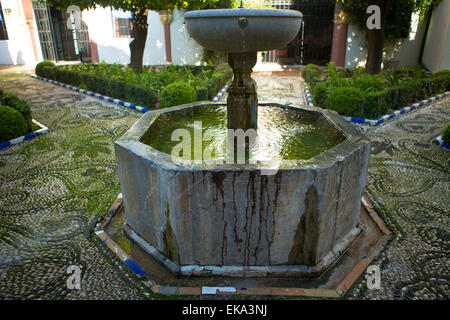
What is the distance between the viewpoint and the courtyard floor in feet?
8.23

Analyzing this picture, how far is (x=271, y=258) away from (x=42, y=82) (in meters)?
12.1

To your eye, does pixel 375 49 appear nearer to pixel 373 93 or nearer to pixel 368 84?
pixel 368 84

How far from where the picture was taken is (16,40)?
16.5 metres

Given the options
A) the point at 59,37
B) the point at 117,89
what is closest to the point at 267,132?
the point at 117,89

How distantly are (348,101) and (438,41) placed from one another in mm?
6874

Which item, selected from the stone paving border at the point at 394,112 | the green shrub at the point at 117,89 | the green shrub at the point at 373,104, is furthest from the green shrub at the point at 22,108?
the green shrub at the point at 373,104

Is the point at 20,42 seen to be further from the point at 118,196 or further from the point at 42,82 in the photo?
the point at 118,196

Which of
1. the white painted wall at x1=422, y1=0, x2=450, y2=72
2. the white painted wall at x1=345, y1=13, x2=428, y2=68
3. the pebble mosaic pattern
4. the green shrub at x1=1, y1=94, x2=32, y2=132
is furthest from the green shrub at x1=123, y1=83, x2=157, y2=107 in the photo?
the white painted wall at x1=345, y1=13, x2=428, y2=68

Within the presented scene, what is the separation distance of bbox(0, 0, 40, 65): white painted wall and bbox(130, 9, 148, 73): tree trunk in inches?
371

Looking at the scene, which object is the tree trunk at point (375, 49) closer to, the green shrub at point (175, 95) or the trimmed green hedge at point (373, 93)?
the trimmed green hedge at point (373, 93)

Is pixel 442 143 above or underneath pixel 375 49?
underneath

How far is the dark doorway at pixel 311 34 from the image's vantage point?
1392 cm

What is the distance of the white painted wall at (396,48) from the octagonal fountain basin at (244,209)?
11.7 m

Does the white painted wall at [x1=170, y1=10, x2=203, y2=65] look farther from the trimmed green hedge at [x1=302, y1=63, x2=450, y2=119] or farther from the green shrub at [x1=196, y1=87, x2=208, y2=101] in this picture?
the green shrub at [x1=196, y1=87, x2=208, y2=101]
